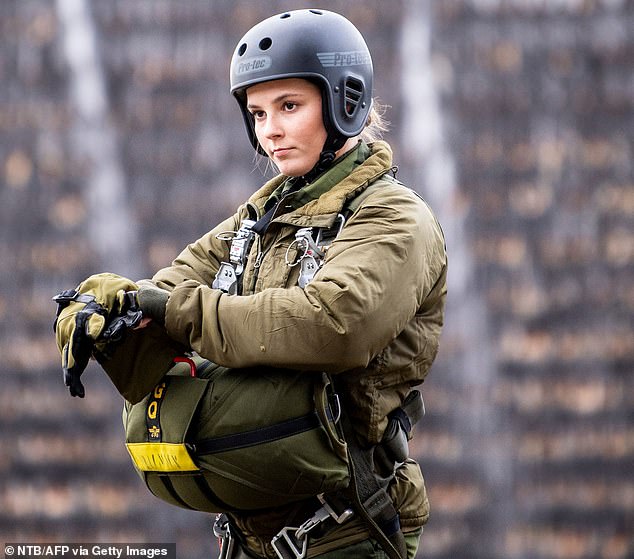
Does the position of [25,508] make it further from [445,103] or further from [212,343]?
[212,343]

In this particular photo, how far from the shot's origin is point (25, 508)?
5.25m

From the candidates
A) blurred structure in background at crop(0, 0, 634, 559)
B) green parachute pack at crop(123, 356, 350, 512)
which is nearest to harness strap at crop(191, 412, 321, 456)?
green parachute pack at crop(123, 356, 350, 512)

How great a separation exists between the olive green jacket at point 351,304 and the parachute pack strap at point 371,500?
4 cm

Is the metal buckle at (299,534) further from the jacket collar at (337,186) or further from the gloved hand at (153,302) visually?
the jacket collar at (337,186)

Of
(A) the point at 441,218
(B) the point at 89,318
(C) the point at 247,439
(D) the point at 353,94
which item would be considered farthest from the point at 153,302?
(A) the point at 441,218

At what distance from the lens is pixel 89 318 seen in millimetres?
2432

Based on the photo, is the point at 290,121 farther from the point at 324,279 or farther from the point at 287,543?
the point at 287,543

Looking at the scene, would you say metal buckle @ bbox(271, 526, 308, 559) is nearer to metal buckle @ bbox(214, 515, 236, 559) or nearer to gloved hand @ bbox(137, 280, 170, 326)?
metal buckle @ bbox(214, 515, 236, 559)

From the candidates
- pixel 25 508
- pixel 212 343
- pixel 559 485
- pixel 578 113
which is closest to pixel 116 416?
pixel 25 508

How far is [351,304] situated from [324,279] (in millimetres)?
89

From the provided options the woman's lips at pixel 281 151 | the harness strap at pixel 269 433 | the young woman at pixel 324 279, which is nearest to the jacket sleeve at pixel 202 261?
the young woman at pixel 324 279

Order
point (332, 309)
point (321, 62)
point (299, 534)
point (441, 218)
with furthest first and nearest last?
1. point (441, 218)
2. point (321, 62)
3. point (299, 534)
4. point (332, 309)

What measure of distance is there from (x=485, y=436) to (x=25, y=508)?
2244 mm

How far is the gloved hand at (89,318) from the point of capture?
2428 millimetres
